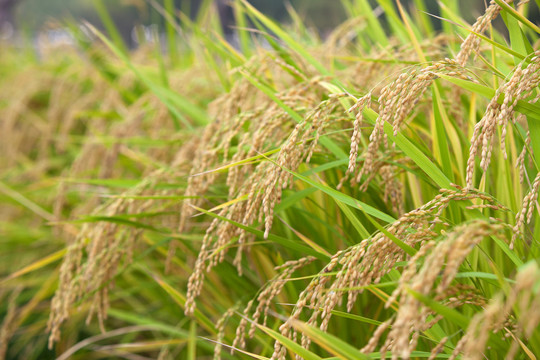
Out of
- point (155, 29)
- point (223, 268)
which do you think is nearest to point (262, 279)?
point (223, 268)

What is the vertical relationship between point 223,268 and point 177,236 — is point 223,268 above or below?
below

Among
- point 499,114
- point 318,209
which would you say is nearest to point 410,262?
Answer: point 499,114

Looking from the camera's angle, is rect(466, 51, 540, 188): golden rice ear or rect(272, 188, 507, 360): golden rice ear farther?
rect(466, 51, 540, 188): golden rice ear

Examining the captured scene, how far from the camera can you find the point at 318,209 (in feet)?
5.50

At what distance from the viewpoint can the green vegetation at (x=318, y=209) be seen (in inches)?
40.0

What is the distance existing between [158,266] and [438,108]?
150cm

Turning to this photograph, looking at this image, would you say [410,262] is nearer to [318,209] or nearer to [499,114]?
[499,114]

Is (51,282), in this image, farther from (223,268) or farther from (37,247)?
(223,268)

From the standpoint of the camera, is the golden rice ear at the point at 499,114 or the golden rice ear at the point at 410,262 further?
the golden rice ear at the point at 499,114

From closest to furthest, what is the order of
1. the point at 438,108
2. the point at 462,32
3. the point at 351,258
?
the point at 351,258, the point at 438,108, the point at 462,32

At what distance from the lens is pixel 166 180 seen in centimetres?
194

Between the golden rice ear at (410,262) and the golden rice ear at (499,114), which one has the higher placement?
the golden rice ear at (499,114)

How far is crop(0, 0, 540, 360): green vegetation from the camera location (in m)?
1.02

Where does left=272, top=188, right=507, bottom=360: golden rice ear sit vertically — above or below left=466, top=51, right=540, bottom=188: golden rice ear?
below
